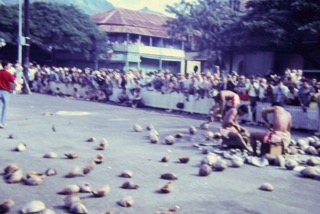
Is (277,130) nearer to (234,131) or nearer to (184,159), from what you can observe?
(234,131)

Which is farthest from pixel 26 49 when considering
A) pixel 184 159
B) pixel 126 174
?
pixel 126 174

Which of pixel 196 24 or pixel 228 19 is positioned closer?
pixel 228 19

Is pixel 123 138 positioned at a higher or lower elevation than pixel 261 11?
lower

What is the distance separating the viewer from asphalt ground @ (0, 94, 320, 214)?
562 cm

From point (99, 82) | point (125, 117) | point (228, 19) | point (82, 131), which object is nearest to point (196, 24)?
point (228, 19)

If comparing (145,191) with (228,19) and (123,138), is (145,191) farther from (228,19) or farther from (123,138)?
(228,19)

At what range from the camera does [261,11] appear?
29484mm

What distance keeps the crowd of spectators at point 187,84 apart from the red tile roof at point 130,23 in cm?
2012

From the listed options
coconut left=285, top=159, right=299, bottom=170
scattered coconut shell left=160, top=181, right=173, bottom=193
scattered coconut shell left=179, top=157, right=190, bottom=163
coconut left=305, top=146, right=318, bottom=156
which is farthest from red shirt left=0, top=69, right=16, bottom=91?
coconut left=305, top=146, right=318, bottom=156

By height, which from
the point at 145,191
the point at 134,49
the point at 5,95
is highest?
the point at 134,49

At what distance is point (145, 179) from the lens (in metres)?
6.99

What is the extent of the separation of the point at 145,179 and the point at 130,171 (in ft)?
1.43

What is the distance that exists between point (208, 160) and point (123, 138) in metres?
3.75

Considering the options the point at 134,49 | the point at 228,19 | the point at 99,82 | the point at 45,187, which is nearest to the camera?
the point at 45,187
